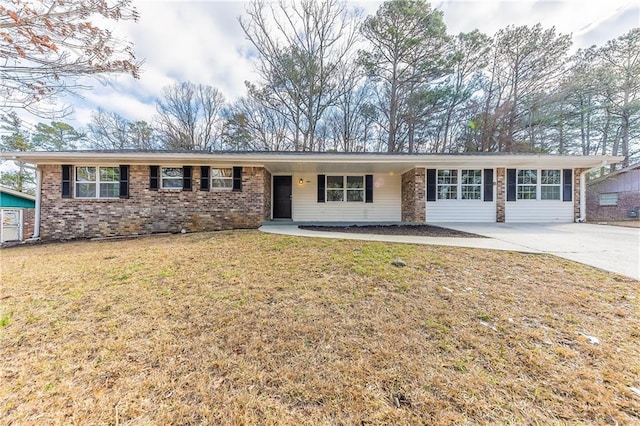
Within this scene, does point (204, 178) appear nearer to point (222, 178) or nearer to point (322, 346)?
point (222, 178)

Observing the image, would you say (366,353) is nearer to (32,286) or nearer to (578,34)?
(32,286)

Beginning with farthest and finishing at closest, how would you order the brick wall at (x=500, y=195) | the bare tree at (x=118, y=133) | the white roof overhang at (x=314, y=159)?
the bare tree at (x=118, y=133)
the brick wall at (x=500, y=195)
the white roof overhang at (x=314, y=159)

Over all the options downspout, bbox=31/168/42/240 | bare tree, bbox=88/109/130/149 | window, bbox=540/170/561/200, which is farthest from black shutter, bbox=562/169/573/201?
bare tree, bbox=88/109/130/149

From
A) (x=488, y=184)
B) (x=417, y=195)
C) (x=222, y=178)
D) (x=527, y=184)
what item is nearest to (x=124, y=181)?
(x=222, y=178)

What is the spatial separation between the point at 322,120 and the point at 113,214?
39.8 ft

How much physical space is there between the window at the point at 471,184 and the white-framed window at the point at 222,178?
28.6 ft

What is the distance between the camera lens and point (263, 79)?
14258 mm

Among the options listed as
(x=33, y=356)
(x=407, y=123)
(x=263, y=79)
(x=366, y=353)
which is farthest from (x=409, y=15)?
(x=33, y=356)

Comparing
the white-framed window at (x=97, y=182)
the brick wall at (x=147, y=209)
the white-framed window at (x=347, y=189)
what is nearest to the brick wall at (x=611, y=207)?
the white-framed window at (x=347, y=189)

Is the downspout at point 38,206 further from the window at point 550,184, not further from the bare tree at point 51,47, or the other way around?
the window at point 550,184

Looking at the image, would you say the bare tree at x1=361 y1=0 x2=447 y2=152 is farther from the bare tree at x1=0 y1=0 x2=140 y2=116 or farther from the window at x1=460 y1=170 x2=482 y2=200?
the bare tree at x1=0 y1=0 x2=140 y2=116

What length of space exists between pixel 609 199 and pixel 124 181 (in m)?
25.7

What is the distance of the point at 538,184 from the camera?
941 centimetres

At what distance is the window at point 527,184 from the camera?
9.41 m
